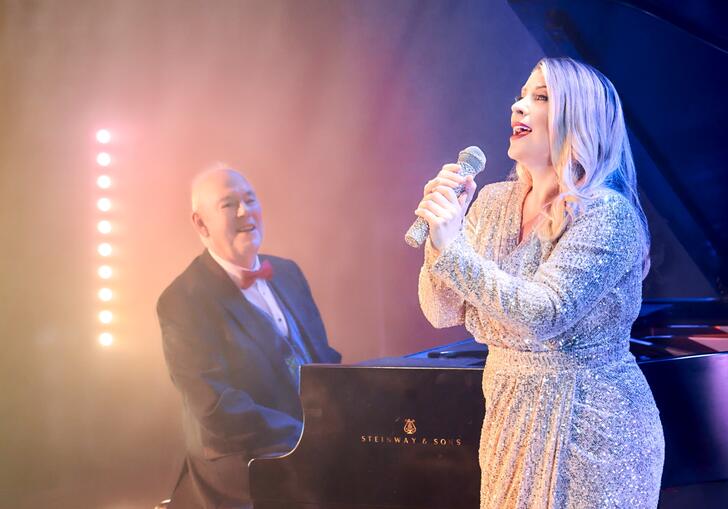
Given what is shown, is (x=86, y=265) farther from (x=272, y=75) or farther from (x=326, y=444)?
(x=326, y=444)

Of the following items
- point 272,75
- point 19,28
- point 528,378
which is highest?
point 19,28

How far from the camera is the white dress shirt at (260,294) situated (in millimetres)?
3807

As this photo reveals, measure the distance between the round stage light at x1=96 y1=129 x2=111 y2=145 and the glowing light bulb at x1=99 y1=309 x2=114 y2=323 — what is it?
0.95m

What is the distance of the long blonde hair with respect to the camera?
4.42ft

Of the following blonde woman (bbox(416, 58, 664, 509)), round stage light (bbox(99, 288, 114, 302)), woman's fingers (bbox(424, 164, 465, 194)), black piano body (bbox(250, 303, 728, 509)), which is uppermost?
round stage light (bbox(99, 288, 114, 302))

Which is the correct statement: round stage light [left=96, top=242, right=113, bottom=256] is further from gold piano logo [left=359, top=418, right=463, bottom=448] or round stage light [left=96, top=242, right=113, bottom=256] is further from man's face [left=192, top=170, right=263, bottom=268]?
gold piano logo [left=359, top=418, right=463, bottom=448]

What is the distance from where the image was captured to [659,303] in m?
3.02

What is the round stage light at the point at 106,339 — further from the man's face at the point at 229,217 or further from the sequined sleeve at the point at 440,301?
the sequined sleeve at the point at 440,301

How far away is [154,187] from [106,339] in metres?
0.91

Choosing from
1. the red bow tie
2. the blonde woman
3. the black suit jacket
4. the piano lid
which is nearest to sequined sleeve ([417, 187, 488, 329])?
the blonde woman

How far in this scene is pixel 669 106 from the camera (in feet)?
10.2

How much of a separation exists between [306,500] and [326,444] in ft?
0.69

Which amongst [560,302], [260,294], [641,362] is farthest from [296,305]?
[560,302]

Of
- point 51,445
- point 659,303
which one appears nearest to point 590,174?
point 659,303
